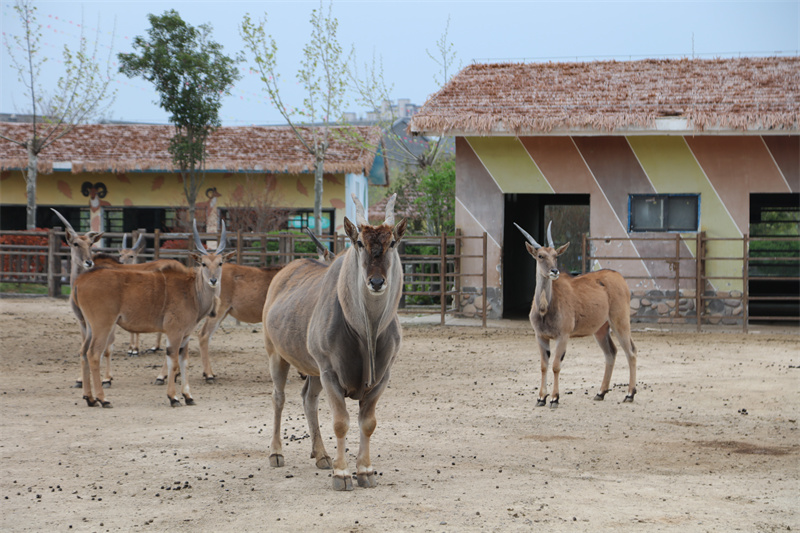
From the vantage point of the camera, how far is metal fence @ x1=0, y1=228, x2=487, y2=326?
1692 cm

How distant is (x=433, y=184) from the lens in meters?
22.5

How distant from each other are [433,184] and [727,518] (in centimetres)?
1789

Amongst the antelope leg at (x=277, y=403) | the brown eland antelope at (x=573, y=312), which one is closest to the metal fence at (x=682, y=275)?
the brown eland antelope at (x=573, y=312)

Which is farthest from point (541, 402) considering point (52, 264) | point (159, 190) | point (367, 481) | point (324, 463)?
point (159, 190)

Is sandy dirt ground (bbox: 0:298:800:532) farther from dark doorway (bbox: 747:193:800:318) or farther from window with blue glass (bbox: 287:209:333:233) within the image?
window with blue glass (bbox: 287:209:333:233)

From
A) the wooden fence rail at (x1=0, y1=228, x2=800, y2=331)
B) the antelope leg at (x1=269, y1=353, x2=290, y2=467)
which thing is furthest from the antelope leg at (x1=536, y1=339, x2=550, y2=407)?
the wooden fence rail at (x1=0, y1=228, x2=800, y2=331)

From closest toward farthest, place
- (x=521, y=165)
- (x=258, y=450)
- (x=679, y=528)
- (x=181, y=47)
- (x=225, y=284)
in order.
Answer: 1. (x=679, y=528)
2. (x=258, y=450)
3. (x=225, y=284)
4. (x=521, y=165)
5. (x=181, y=47)

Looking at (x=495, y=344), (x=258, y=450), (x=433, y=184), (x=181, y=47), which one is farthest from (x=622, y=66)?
(x=258, y=450)

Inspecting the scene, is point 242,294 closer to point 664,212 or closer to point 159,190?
point 664,212

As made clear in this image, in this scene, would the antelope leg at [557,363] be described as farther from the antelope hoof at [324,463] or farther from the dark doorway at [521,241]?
the dark doorway at [521,241]

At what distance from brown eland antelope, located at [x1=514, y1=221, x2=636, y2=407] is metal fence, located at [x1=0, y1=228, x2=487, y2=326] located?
6214 mm

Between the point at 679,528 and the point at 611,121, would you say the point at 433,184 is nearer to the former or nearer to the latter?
the point at 611,121

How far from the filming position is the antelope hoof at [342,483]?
5.56 m

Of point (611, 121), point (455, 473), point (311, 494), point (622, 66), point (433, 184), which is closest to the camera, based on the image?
point (311, 494)
